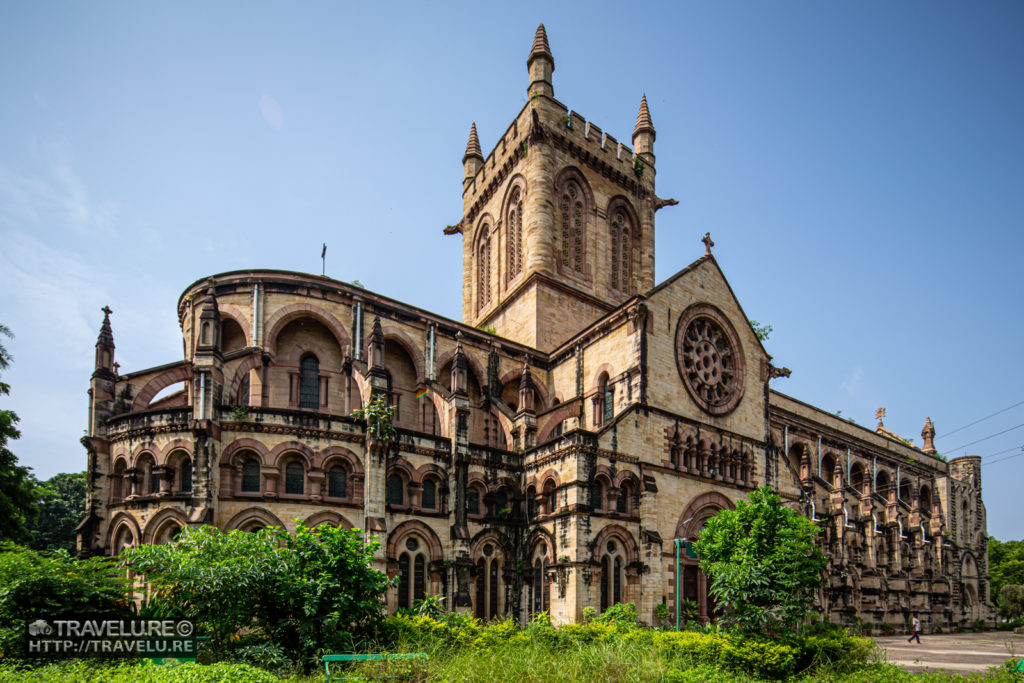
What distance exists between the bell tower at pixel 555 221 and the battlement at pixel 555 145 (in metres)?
0.07

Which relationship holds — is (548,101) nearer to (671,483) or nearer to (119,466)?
(671,483)

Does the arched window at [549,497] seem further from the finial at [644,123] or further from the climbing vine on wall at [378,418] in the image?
the finial at [644,123]

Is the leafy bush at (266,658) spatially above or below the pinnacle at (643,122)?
below

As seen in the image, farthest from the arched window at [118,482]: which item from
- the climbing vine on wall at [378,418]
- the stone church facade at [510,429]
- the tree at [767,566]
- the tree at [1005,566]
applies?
the tree at [1005,566]

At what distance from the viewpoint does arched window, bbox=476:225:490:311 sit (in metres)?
46.7

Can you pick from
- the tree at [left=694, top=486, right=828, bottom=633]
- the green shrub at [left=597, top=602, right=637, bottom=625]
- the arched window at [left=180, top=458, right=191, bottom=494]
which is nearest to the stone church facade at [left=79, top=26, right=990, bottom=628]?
the arched window at [left=180, top=458, right=191, bottom=494]

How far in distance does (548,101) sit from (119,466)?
2985 cm

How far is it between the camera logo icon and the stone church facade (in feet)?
22.2

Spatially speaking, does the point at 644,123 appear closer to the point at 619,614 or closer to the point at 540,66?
the point at 540,66

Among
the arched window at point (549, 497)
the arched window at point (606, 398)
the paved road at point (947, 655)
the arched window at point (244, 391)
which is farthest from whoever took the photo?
the arched window at point (606, 398)

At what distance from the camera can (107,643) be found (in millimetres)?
15617

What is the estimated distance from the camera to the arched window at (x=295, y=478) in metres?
24.4

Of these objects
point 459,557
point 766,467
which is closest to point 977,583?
point 766,467

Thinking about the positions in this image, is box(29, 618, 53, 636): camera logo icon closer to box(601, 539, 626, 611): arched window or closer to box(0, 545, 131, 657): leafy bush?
box(0, 545, 131, 657): leafy bush
